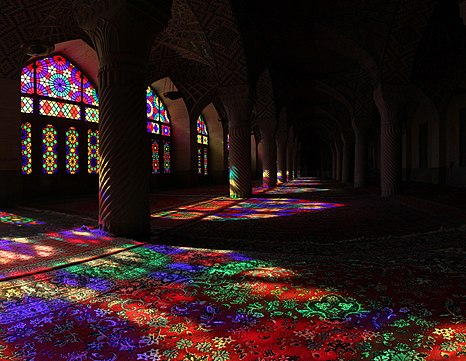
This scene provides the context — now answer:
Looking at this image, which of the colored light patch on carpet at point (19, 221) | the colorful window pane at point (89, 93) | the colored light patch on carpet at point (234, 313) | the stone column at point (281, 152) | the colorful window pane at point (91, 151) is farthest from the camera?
the stone column at point (281, 152)

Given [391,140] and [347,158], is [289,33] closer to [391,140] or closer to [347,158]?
[391,140]

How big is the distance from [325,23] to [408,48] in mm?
2428

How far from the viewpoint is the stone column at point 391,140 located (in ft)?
33.0

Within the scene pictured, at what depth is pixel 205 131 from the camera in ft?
65.7

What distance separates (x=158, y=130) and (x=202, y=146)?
3726 millimetres

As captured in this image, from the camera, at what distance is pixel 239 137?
394 inches

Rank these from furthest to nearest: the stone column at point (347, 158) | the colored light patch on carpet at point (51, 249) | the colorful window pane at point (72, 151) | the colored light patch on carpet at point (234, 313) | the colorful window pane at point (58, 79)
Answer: the stone column at point (347, 158) → the colorful window pane at point (72, 151) → the colorful window pane at point (58, 79) → the colored light patch on carpet at point (51, 249) → the colored light patch on carpet at point (234, 313)

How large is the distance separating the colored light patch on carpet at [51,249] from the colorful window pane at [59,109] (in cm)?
831

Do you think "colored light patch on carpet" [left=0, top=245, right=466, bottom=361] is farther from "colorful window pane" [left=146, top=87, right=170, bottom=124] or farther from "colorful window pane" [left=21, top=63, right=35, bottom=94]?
"colorful window pane" [left=146, top=87, right=170, bottom=124]

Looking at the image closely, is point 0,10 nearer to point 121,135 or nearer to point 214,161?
point 121,135

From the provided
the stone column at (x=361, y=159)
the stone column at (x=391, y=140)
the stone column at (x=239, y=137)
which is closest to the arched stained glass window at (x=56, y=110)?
the stone column at (x=239, y=137)

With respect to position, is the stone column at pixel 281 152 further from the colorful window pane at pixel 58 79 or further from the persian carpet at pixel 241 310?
the persian carpet at pixel 241 310

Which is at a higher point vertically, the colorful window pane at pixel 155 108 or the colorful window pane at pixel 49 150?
the colorful window pane at pixel 155 108

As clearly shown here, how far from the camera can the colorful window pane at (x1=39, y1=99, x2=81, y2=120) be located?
36.4 feet
